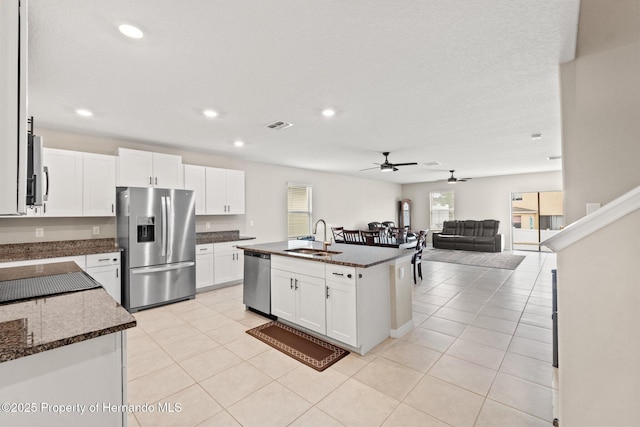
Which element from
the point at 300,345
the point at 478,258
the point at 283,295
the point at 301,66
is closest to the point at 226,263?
the point at 283,295

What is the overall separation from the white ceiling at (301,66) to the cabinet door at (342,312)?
76.6 inches

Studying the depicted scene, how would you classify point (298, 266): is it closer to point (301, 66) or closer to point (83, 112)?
point (301, 66)

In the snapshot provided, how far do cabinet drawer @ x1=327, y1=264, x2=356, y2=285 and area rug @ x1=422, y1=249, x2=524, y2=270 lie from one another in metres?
5.55

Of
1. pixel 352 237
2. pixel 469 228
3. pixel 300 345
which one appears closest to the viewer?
pixel 300 345

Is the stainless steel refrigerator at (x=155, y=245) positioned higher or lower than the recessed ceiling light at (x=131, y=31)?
lower

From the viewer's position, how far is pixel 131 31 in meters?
1.79

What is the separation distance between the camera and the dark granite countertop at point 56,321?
98 centimetres

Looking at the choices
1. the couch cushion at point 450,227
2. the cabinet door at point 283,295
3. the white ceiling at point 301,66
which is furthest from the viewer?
the couch cushion at point 450,227

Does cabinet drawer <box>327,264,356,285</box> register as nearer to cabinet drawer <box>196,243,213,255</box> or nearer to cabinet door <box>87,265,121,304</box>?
cabinet drawer <box>196,243,213,255</box>

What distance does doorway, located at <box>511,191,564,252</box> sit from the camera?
9.52 meters

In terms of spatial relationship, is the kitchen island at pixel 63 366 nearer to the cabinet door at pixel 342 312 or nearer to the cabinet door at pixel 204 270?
the cabinet door at pixel 342 312

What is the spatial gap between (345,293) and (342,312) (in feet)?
0.67

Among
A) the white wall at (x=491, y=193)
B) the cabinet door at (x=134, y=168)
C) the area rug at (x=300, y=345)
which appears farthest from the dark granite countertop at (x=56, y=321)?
the white wall at (x=491, y=193)

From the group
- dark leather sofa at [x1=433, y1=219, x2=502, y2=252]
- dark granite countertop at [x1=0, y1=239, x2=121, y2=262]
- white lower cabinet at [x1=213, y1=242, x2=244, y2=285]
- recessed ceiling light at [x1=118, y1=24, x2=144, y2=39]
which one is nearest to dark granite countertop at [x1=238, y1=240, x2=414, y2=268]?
white lower cabinet at [x1=213, y1=242, x2=244, y2=285]
